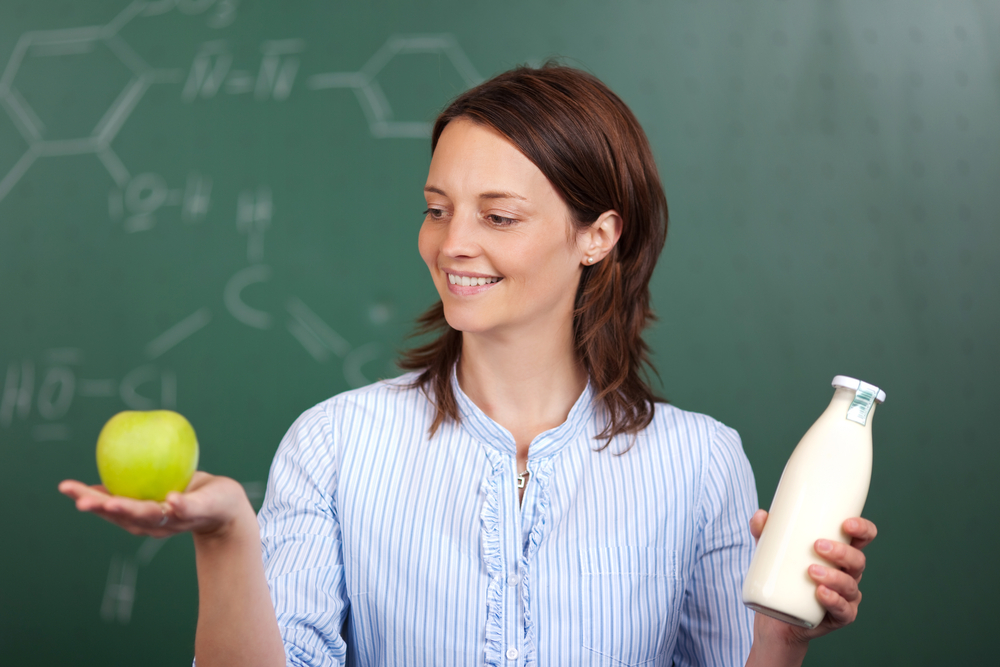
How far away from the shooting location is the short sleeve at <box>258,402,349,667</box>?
94 centimetres

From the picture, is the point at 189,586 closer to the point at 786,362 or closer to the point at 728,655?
the point at 728,655

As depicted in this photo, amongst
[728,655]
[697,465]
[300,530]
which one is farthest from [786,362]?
[300,530]

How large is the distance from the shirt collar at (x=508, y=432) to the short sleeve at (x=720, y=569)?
20 cm

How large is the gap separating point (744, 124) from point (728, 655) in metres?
1.14

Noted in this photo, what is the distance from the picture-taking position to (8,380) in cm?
184

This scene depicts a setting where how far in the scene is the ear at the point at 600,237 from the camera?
1152 mm

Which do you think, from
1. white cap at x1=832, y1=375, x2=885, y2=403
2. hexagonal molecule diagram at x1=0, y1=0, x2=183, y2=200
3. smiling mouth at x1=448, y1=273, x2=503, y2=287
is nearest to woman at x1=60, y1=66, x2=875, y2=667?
smiling mouth at x1=448, y1=273, x2=503, y2=287

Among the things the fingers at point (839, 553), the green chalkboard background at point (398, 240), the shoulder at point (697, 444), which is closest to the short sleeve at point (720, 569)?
the shoulder at point (697, 444)

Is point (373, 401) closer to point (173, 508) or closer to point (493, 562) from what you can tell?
point (493, 562)

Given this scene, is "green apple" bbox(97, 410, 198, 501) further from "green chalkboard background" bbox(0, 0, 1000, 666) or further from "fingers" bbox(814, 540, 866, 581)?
"green chalkboard background" bbox(0, 0, 1000, 666)

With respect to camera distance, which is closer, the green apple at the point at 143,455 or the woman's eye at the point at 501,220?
the green apple at the point at 143,455

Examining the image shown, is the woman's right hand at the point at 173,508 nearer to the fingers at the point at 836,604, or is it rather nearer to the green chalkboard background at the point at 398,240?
the fingers at the point at 836,604

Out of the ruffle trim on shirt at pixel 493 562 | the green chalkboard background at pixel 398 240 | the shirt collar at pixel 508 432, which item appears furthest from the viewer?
the green chalkboard background at pixel 398 240

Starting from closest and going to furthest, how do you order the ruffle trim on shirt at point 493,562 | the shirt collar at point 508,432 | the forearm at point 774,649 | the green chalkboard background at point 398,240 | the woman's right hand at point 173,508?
the woman's right hand at point 173,508 < the forearm at point 774,649 < the ruffle trim on shirt at point 493,562 < the shirt collar at point 508,432 < the green chalkboard background at point 398,240
